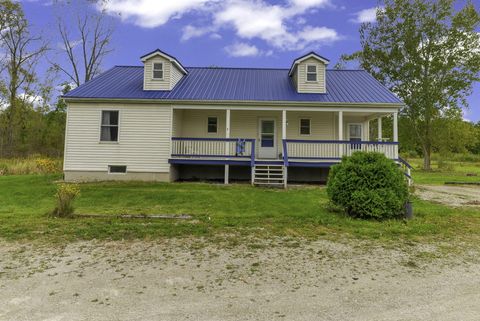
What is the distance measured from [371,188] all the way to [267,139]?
831cm

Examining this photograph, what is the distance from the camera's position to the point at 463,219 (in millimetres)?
7148

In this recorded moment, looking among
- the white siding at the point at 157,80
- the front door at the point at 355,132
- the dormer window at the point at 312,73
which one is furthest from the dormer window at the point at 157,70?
the front door at the point at 355,132

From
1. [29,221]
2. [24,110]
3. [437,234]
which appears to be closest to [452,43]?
[437,234]

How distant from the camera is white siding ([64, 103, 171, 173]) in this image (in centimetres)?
1320

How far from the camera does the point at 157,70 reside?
1423cm

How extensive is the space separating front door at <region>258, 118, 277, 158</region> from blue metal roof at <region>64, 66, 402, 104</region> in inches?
62.3

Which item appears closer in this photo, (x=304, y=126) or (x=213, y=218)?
(x=213, y=218)

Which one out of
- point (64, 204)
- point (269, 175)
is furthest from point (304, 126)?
point (64, 204)

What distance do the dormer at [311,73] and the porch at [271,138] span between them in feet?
3.65

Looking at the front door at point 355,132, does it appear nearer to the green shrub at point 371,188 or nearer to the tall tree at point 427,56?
the green shrub at point 371,188

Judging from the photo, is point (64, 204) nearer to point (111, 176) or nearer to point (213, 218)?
point (213, 218)

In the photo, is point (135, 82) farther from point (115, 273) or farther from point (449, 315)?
point (449, 315)

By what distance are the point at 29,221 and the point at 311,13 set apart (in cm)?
1687

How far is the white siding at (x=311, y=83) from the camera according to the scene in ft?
47.5
